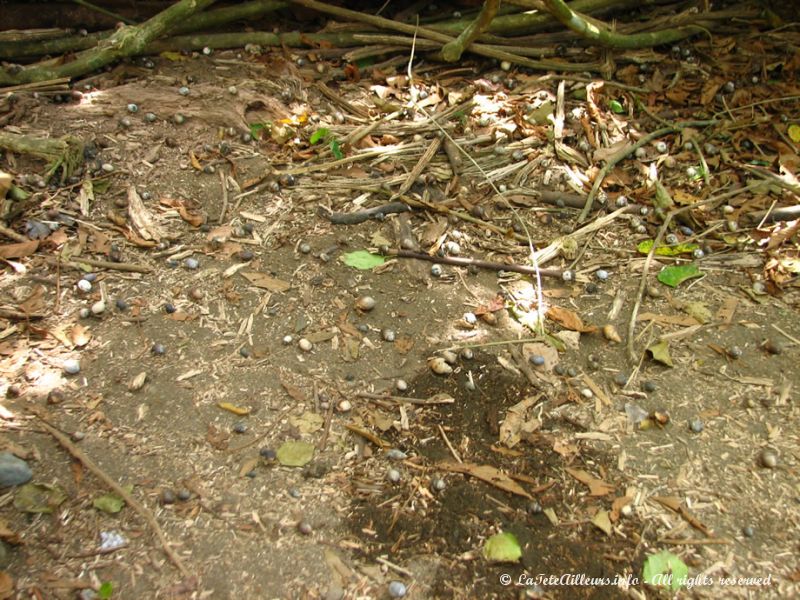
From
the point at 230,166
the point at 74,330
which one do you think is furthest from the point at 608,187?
the point at 74,330

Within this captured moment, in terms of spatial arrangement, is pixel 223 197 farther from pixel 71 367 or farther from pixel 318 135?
pixel 71 367

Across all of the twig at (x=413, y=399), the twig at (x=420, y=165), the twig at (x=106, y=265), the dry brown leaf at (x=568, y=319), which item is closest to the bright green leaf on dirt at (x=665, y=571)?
the twig at (x=413, y=399)

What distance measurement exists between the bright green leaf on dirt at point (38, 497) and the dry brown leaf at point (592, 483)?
231 centimetres

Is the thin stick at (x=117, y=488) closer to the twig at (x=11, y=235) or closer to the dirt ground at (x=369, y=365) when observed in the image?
the dirt ground at (x=369, y=365)

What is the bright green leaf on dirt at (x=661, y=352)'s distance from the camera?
349 cm

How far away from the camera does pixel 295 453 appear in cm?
303

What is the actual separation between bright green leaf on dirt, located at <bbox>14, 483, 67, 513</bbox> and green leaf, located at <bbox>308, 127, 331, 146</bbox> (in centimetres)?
281

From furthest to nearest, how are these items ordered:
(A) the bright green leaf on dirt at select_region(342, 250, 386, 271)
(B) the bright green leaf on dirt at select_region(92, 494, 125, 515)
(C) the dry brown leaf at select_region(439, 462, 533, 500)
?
(A) the bright green leaf on dirt at select_region(342, 250, 386, 271) < (C) the dry brown leaf at select_region(439, 462, 533, 500) < (B) the bright green leaf on dirt at select_region(92, 494, 125, 515)

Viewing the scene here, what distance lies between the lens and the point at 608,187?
4590mm

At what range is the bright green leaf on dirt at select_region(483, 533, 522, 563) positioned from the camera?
8.81ft

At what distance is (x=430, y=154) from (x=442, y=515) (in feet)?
8.65

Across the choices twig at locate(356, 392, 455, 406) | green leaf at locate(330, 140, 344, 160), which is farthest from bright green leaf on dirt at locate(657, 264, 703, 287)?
green leaf at locate(330, 140, 344, 160)

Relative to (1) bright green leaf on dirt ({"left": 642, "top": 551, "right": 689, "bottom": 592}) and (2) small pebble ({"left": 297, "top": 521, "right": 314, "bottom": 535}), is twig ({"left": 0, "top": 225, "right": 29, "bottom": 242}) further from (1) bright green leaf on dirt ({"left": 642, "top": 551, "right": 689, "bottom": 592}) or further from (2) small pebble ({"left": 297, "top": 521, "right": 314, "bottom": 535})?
(1) bright green leaf on dirt ({"left": 642, "top": 551, "right": 689, "bottom": 592})

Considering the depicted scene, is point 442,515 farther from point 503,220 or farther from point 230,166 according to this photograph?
point 230,166
